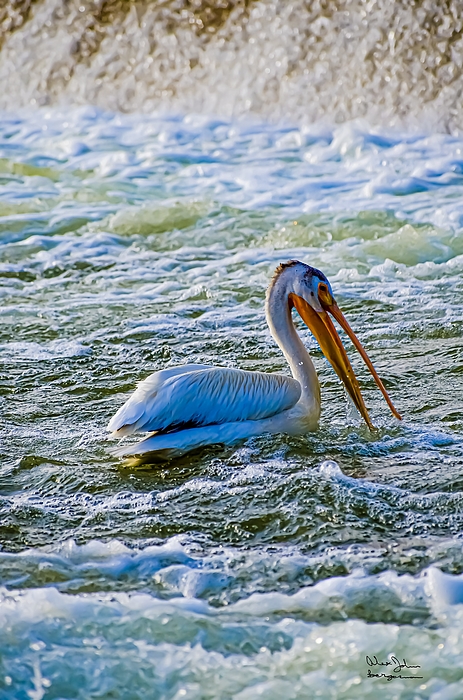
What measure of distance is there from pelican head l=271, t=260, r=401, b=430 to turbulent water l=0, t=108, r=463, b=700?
0.18m

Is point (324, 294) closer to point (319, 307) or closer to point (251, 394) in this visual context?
Answer: point (319, 307)

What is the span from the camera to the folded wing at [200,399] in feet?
13.0

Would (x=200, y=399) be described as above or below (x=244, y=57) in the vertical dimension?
below

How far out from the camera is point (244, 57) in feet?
33.2

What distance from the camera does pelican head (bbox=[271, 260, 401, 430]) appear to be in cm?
434

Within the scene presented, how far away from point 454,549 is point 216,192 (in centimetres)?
523

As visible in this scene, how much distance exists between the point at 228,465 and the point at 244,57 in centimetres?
712

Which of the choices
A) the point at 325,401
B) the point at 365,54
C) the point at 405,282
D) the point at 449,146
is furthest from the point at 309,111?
the point at 325,401

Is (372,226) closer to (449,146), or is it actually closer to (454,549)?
(449,146)

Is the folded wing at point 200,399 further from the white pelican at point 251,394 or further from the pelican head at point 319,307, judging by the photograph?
the pelican head at point 319,307

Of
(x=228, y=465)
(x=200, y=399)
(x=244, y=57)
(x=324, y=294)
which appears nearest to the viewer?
(x=228, y=465)

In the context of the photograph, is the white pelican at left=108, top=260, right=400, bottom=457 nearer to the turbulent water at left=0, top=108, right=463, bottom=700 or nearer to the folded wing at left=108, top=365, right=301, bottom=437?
the folded wing at left=108, top=365, right=301, bottom=437
